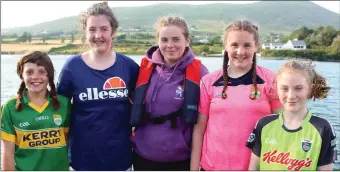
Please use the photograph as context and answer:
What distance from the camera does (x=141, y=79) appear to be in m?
3.43

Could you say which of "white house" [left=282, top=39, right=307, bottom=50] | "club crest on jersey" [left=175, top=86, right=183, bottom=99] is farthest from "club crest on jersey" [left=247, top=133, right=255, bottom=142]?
"white house" [left=282, top=39, right=307, bottom=50]

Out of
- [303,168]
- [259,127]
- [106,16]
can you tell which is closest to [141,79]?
[106,16]

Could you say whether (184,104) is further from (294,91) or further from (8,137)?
(8,137)

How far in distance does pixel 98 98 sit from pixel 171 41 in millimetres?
866

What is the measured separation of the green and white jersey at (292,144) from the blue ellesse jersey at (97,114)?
1233 millimetres

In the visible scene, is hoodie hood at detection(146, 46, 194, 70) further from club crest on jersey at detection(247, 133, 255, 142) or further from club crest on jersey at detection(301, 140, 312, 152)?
club crest on jersey at detection(301, 140, 312, 152)

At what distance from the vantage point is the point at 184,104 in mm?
3260

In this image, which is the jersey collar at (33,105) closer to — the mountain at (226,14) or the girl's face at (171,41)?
the girl's face at (171,41)

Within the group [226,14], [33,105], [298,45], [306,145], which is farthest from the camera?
[226,14]

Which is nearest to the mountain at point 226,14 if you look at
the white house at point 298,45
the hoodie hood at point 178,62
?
the white house at point 298,45

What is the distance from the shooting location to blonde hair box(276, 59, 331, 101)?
281 cm

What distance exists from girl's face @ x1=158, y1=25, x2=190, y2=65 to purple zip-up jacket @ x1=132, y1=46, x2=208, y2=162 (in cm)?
10

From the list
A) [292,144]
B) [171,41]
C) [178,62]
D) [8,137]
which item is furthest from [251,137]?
[8,137]

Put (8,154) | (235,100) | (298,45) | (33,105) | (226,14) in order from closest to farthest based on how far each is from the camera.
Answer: (235,100) < (8,154) < (33,105) < (298,45) < (226,14)
